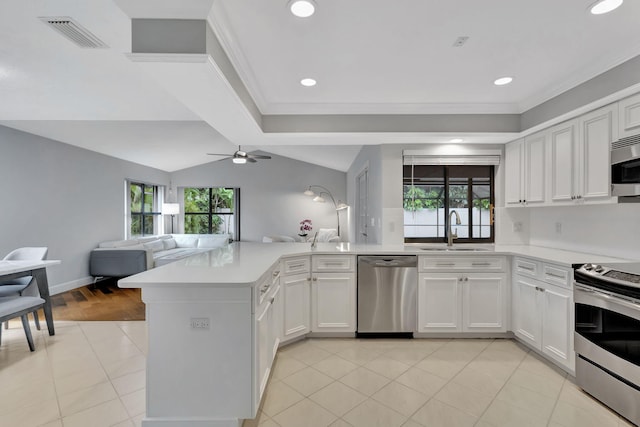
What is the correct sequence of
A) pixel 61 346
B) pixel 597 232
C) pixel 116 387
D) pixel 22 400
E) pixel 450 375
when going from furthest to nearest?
1. pixel 61 346
2. pixel 597 232
3. pixel 450 375
4. pixel 116 387
5. pixel 22 400

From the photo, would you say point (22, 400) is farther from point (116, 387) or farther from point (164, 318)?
point (164, 318)

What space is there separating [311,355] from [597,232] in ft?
8.91

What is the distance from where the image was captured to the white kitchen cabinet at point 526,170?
300 centimetres

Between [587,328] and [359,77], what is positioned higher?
[359,77]

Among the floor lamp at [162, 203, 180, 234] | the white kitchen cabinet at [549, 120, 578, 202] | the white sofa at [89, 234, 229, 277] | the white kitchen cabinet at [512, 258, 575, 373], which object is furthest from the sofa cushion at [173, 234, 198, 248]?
the white kitchen cabinet at [549, 120, 578, 202]

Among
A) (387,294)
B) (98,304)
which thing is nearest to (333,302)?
(387,294)

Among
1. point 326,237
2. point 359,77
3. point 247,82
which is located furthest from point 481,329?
point 326,237

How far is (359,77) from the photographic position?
252 centimetres

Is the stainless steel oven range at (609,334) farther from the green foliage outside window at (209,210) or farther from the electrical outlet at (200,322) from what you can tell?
the green foliage outside window at (209,210)

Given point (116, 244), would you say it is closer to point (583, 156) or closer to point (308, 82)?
point (308, 82)

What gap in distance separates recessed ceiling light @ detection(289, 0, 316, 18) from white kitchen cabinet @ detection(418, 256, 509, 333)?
7.68ft

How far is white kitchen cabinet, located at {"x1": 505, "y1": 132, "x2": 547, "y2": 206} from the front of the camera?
3002mm

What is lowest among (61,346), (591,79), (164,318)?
(61,346)

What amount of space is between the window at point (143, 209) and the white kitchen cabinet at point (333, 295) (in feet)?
18.5
